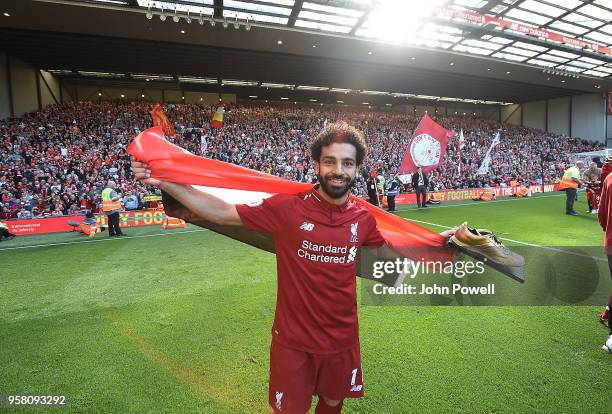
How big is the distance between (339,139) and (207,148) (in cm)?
2119

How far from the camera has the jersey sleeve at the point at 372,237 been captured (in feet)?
7.50

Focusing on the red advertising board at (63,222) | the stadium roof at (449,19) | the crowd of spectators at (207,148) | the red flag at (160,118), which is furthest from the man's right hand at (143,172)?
the stadium roof at (449,19)

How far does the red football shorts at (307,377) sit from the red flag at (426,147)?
10641mm

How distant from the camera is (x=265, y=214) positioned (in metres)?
2.12

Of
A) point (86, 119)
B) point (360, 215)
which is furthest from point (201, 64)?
point (360, 215)

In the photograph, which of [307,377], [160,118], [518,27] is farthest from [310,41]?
[307,377]

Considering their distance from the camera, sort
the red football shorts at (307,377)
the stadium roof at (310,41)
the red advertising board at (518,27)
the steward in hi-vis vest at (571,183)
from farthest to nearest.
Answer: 1. the red advertising board at (518,27)
2. the stadium roof at (310,41)
3. the steward in hi-vis vest at (571,183)
4. the red football shorts at (307,377)

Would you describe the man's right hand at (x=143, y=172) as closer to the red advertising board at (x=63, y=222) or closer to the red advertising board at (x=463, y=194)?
the red advertising board at (x=63, y=222)

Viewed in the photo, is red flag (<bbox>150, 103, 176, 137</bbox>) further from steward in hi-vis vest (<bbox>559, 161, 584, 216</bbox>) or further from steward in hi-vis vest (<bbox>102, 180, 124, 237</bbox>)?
steward in hi-vis vest (<bbox>559, 161, 584, 216</bbox>)

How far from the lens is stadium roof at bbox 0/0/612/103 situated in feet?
53.0

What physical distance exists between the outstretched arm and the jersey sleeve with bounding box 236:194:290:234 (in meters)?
0.05

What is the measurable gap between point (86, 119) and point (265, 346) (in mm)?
23238

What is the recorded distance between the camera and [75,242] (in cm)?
1031

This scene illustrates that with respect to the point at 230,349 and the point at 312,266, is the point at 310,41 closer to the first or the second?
the point at 230,349
